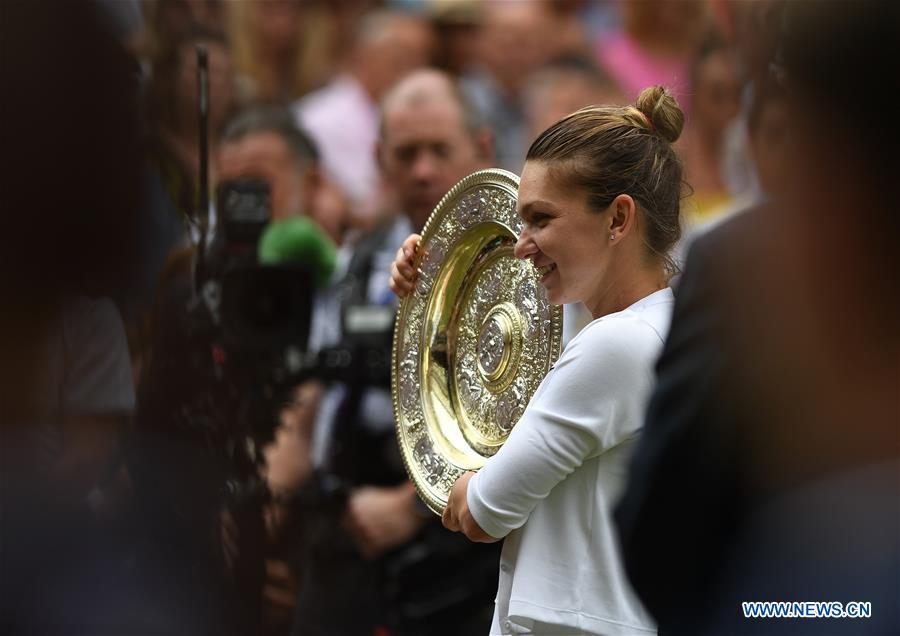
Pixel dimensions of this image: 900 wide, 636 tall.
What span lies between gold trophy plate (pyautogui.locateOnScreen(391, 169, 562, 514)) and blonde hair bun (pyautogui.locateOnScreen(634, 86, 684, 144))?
0.24m

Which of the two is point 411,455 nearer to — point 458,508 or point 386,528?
point 458,508

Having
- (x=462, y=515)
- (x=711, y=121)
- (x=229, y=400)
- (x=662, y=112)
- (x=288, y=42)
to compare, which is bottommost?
Result: (x=462, y=515)

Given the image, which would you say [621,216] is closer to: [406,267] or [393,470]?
[406,267]

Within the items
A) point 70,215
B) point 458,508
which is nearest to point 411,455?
point 458,508

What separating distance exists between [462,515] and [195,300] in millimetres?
1500

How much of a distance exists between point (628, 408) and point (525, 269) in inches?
15.3

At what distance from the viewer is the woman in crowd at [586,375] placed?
1.73 meters

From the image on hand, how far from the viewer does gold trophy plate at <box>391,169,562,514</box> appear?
2.01 meters

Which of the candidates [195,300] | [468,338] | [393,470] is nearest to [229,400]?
[195,300]

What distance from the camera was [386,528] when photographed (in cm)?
344

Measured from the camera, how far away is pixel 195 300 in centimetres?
317

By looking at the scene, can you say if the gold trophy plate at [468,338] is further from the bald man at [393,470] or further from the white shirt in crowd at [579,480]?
the bald man at [393,470]

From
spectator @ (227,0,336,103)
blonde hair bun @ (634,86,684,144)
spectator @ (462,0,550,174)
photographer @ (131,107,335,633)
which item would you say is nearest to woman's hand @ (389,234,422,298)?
blonde hair bun @ (634,86,684,144)

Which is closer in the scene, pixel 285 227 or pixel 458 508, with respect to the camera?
pixel 458 508
